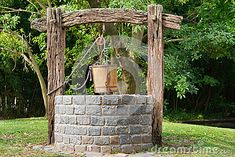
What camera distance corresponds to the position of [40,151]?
6004 millimetres

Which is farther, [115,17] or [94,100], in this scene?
[115,17]

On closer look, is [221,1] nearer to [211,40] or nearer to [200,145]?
[211,40]

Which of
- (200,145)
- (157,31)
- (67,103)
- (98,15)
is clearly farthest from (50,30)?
(200,145)

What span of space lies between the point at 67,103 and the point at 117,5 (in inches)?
130

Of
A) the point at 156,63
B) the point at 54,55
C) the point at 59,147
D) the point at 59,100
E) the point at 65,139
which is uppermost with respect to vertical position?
the point at 54,55

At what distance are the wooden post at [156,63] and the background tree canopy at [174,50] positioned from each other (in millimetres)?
2086

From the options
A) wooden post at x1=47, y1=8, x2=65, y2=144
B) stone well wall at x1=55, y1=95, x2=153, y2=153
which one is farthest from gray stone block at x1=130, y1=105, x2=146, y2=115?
wooden post at x1=47, y1=8, x2=65, y2=144

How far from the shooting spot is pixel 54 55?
21.8 ft

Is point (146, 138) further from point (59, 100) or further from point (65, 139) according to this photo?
point (59, 100)

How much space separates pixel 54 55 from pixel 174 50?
5.93 m

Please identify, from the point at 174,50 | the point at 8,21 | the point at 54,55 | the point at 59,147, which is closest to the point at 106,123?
the point at 59,147

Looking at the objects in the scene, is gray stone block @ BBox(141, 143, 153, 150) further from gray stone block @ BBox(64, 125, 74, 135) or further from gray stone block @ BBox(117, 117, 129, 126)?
gray stone block @ BBox(64, 125, 74, 135)

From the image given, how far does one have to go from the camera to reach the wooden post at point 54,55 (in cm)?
664

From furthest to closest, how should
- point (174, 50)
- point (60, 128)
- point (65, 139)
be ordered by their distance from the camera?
point (174, 50)
point (60, 128)
point (65, 139)
